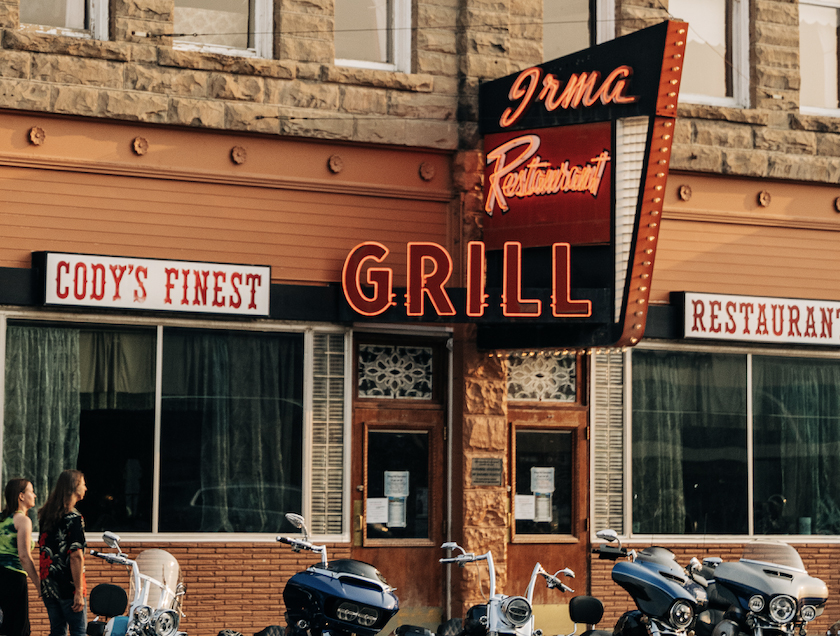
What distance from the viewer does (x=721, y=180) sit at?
16.1 meters

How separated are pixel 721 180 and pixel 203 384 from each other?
7.04 meters

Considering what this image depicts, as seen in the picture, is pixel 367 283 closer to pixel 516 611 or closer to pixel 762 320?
pixel 516 611

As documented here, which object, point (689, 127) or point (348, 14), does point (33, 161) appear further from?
point (689, 127)

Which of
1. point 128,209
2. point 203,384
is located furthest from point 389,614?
point 128,209


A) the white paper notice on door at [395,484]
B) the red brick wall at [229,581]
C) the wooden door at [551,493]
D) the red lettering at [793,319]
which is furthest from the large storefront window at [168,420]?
the red lettering at [793,319]

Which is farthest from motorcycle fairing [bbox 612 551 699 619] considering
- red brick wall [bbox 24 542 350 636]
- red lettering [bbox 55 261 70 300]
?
red lettering [bbox 55 261 70 300]

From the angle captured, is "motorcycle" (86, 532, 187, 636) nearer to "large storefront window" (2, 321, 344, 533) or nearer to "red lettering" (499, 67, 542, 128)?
"large storefront window" (2, 321, 344, 533)

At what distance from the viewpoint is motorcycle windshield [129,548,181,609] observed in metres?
9.78

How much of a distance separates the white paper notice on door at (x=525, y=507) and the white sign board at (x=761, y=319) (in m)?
2.80

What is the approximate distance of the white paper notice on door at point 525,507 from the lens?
49.6 ft

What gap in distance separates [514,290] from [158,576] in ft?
17.8

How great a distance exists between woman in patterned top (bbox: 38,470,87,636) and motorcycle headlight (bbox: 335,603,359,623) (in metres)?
2.08

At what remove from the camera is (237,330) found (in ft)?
45.6

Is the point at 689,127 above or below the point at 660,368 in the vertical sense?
above
